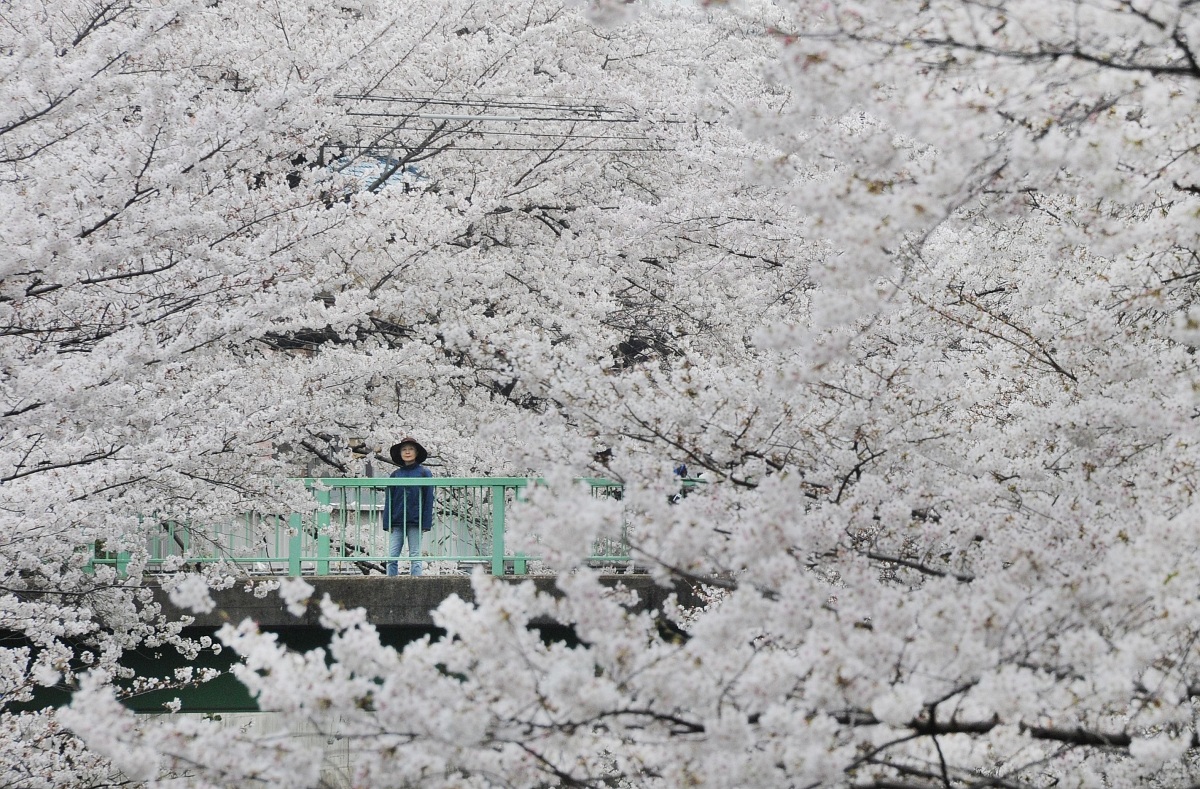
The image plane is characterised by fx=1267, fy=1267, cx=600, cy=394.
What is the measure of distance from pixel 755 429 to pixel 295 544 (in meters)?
5.64

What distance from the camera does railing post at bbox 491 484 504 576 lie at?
10.0m

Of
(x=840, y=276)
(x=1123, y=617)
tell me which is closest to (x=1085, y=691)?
(x=1123, y=617)

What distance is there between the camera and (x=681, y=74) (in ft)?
54.1

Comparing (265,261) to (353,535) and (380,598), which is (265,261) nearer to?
(380,598)

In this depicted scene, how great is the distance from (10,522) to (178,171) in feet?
6.25

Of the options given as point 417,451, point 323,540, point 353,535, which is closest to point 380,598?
point 323,540

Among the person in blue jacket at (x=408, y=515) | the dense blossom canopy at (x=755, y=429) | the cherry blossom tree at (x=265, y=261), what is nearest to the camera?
the dense blossom canopy at (x=755, y=429)

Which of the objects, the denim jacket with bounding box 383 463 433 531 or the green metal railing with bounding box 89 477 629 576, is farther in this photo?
the denim jacket with bounding box 383 463 433 531

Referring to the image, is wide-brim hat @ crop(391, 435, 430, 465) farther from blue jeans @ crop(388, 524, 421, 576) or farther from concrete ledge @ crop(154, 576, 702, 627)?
concrete ledge @ crop(154, 576, 702, 627)

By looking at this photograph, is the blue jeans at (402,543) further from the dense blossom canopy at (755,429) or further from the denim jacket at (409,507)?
the dense blossom canopy at (755,429)

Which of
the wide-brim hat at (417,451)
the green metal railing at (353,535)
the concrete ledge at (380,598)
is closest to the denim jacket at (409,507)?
the green metal railing at (353,535)

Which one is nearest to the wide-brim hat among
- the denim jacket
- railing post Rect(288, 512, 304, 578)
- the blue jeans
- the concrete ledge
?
the denim jacket

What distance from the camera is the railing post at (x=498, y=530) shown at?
1002cm

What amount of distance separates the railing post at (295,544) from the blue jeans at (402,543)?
0.74 meters
